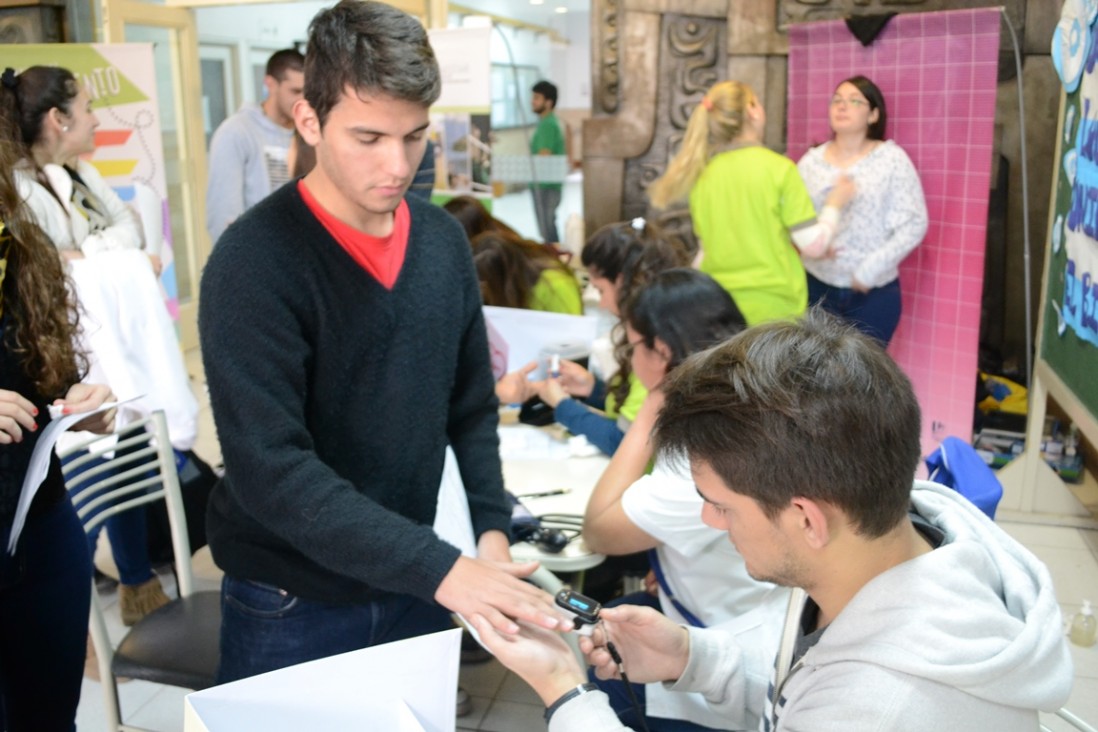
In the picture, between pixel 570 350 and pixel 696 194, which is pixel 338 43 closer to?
pixel 570 350

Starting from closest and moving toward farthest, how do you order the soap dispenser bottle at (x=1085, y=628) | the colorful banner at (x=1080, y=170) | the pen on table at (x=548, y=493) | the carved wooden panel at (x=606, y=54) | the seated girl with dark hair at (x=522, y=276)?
the pen on table at (x=548, y=493) < the soap dispenser bottle at (x=1085, y=628) < the colorful banner at (x=1080, y=170) < the seated girl with dark hair at (x=522, y=276) < the carved wooden panel at (x=606, y=54)

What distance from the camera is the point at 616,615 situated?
1310 millimetres

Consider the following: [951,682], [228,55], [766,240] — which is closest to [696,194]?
[766,240]

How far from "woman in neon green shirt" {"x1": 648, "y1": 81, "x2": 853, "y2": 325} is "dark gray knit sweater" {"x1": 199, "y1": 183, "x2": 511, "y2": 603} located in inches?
99.5

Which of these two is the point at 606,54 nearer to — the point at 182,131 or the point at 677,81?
the point at 677,81

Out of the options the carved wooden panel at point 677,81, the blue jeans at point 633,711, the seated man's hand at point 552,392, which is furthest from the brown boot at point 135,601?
the carved wooden panel at point 677,81

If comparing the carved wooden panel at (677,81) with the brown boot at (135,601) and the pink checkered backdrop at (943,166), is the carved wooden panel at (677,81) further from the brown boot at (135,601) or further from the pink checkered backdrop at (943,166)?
the brown boot at (135,601)

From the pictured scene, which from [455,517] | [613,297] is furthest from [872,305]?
[455,517]

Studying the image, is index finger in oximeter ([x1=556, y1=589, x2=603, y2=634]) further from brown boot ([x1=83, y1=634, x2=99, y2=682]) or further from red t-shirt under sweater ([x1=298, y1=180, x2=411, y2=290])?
brown boot ([x1=83, y1=634, x2=99, y2=682])

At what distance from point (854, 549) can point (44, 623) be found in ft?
4.10

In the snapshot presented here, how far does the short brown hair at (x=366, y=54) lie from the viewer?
1.23 m

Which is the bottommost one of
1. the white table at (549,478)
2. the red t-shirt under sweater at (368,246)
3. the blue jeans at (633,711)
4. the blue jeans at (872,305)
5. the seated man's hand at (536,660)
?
the blue jeans at (633,711)

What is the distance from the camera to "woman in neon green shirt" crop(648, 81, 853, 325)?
382cm

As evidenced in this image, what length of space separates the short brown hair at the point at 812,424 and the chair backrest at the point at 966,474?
1.83 ft
